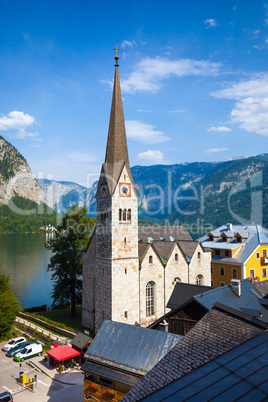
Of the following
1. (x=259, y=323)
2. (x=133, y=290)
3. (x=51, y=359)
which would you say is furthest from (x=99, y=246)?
(x=259, y=323)

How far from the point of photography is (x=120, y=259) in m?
30.9

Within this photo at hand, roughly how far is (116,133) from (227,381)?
27.7 meters

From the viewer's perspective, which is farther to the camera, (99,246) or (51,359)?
(99,246)

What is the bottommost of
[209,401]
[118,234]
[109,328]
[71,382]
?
[71,382]

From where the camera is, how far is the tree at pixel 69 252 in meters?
41.7

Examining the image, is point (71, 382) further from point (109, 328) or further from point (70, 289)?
point (70, 289)

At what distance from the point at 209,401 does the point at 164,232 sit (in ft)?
136

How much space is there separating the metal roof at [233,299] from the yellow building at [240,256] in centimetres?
2052

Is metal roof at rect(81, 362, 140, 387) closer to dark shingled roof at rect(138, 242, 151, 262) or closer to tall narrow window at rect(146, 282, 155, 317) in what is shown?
dark shingled roof at rect(138, 242, 151, 262)

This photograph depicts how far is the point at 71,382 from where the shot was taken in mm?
24453

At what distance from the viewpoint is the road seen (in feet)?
72.5

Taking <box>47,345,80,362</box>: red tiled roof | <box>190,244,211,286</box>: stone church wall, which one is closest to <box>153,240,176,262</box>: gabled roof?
<box>190,244,211,286</box>: stone church wall

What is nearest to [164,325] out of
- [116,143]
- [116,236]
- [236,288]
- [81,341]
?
[236,288]

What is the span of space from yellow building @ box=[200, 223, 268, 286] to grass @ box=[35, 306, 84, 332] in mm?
21537
